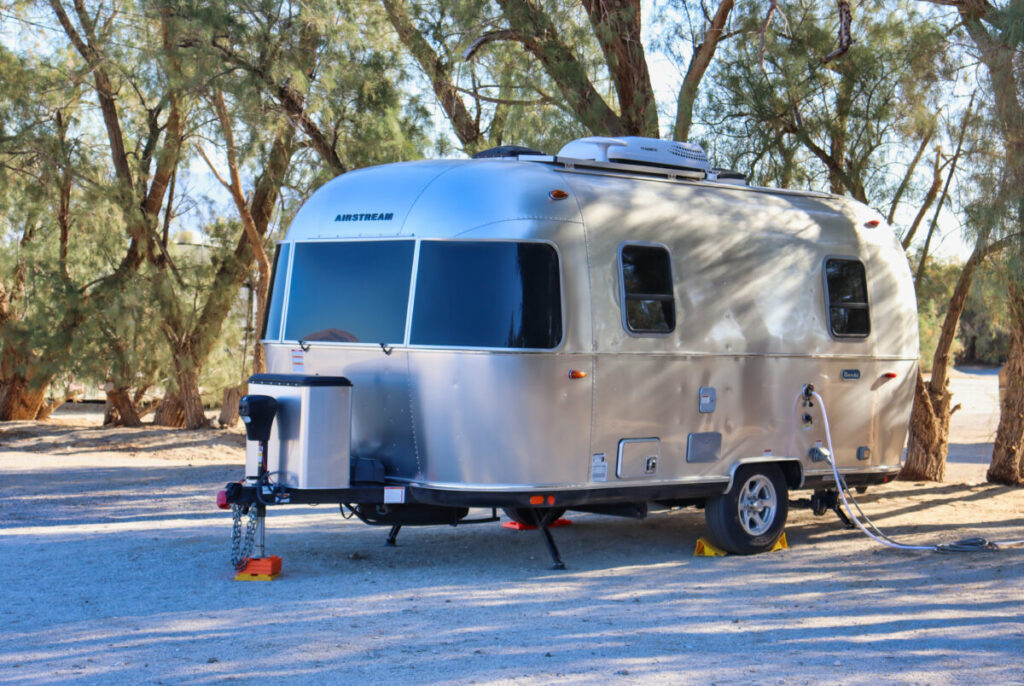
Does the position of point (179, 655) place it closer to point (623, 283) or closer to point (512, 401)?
point (512, 401)

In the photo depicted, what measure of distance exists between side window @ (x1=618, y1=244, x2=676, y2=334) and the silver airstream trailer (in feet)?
0.05

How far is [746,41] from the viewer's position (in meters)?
13.0

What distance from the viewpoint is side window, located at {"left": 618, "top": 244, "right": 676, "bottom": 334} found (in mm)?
8250

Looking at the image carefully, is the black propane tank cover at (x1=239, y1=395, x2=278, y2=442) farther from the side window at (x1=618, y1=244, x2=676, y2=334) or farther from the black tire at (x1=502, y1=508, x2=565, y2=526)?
the side window at (x1=618, y1=244, x2=676, y2=334)

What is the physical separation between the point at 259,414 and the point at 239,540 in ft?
3.38

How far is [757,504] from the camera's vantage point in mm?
9148

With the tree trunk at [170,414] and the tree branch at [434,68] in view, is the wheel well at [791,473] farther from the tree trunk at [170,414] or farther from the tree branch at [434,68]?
the tree trunk at [170,414]

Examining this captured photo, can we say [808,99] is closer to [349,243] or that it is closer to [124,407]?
[349,243]

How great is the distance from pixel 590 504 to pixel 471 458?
1.07m

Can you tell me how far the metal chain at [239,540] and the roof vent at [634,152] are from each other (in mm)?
3468

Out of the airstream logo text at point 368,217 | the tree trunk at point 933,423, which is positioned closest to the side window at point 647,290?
the airstream logo text at point 368,217

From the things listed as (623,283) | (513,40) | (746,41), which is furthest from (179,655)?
(746,41)

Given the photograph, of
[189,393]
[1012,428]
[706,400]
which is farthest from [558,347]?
[189,393]

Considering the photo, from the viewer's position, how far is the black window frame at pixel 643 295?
8.20 metres
